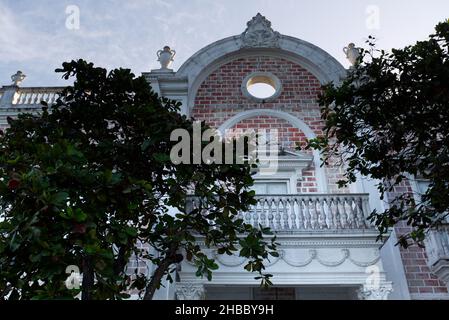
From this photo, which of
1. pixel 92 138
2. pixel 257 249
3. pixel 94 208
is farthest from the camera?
pixel 92 138

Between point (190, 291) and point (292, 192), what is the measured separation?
355 cm

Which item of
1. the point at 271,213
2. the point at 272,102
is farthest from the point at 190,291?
the point at 272,102

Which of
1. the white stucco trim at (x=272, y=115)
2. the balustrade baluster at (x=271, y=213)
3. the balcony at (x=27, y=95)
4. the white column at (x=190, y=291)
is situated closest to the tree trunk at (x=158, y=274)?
the white column at (x=190, y=291)

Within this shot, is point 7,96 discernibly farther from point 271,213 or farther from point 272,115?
point 271,213

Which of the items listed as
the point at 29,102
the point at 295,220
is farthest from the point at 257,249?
the point at 29,102

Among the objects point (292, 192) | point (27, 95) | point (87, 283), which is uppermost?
point (27, 95)

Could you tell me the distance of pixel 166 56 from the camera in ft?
39.4

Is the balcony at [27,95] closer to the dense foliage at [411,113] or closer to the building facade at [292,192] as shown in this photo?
the building facade at [292,192]

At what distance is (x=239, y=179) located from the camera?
5.43 meters

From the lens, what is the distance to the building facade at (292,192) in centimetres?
782
